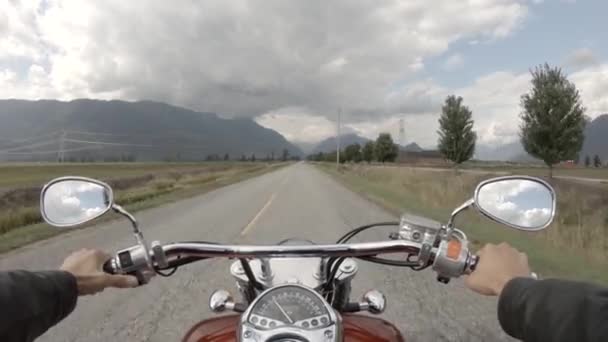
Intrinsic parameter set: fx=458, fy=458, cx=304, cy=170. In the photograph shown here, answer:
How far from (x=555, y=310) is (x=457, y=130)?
35.8 meters

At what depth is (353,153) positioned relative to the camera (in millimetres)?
127312

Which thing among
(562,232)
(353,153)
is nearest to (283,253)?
(562,232)

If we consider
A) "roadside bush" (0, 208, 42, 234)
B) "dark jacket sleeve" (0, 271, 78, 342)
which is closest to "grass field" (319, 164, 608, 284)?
"dark jacket sleeve" (0, 271, 78, 342)

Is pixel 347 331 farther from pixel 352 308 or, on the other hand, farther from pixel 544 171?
pixel 544 171

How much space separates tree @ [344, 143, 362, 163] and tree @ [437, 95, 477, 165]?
3211 inches

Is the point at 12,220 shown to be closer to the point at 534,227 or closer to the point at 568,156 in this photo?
the point at 534,227

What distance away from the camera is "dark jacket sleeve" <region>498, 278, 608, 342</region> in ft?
3.48

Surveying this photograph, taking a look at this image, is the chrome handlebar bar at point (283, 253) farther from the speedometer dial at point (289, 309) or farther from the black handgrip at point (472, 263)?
the speedometer dial at point (289, 309)

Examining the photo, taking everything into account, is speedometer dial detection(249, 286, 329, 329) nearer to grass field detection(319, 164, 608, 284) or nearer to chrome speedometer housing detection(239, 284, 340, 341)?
chrome speedometer housing detection(239, 284, 340, 341)

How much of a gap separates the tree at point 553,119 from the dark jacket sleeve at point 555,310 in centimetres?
2165

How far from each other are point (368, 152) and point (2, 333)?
104 meters

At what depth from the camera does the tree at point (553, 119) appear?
20.2 m

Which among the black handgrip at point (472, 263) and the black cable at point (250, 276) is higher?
the black handgrip at point (472, 263)

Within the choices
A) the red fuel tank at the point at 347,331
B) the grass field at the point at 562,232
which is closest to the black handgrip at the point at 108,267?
the red fuel tank at the point at 347,331
